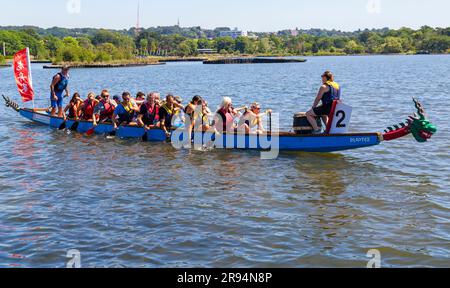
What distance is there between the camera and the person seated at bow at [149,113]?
20.6 meters

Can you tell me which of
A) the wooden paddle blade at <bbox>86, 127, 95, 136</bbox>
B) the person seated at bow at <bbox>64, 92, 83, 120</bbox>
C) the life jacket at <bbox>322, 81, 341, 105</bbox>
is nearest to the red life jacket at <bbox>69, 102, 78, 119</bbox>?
the person seated at bow at <bbox>64, 92, 83, 120</bbox>

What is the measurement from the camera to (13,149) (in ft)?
68.9

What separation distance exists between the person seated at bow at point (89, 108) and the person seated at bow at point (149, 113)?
3252 millimetres

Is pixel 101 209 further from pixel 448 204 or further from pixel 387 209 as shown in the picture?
pixel 448 204

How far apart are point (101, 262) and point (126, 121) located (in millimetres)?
12950

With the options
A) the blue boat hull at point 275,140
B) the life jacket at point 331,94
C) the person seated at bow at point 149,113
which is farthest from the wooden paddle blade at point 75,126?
the life jacket at point 331,94

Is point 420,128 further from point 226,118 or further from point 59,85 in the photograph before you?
point 59,85

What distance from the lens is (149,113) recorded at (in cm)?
2106

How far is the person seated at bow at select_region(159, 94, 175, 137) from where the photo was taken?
66.0 feet

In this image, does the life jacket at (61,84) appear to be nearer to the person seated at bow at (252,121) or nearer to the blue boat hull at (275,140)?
the blue boat hull at (275,140)

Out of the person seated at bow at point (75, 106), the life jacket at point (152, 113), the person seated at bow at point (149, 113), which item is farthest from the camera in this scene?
the person seated at bow at point (75, 106)

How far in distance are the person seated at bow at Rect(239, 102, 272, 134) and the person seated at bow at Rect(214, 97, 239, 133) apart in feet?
1.16

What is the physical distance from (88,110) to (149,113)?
4.06m

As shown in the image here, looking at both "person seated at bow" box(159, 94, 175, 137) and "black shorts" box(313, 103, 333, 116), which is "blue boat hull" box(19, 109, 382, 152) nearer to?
"person seated at bow" box(159, 94, 175, 137)
